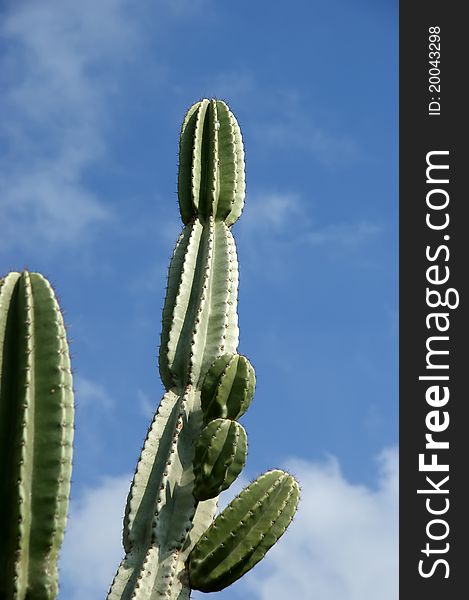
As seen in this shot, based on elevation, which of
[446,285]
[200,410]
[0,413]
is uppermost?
[446,285]

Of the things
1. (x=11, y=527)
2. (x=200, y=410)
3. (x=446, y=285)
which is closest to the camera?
(x=11, y=527)

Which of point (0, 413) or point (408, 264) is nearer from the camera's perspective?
point (0, 413)

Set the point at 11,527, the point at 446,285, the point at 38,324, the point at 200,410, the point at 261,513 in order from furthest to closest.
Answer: the point at 446,285
the point at 200,410
the point at 261,513
the point at 38,324
the point at 11,527

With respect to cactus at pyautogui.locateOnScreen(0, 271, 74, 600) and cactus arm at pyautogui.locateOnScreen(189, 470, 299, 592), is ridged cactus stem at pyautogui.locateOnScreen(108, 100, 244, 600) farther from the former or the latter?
cactus at pyautogui.locateOnScreen(0, 271, 74, 600)

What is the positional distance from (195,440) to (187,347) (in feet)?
1.92

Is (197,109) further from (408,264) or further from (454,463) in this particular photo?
(454,463)

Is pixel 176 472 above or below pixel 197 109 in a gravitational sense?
below

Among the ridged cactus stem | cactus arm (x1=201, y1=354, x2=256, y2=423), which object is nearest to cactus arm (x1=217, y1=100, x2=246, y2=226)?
the ridged cactus stem

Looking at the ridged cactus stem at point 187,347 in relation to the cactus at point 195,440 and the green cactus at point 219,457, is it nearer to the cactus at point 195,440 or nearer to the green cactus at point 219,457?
the cactus at point 195,440

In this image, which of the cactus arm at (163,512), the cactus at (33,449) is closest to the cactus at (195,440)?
the cactus arm at (163,512)

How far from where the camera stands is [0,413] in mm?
4031

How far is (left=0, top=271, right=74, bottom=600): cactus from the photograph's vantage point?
3893 mm

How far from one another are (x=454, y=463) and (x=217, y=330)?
181 cm

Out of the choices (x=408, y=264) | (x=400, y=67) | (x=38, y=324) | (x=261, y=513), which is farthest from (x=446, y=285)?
(x=38, y=324)
